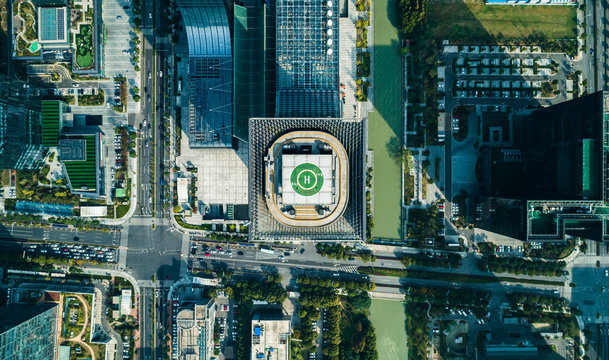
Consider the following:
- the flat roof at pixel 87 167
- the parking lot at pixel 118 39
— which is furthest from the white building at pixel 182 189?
the parking lot at pixel 118 39

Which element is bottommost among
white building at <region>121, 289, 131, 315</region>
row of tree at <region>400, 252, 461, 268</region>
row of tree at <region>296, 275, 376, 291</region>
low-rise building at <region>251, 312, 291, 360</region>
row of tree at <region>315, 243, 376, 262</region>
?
low-rise building at <region>251, 312, 291, 360</region>

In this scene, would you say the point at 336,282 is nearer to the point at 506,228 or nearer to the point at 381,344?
the point at 381,344

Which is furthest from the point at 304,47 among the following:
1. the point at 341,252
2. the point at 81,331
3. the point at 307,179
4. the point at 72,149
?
the point at 81,331

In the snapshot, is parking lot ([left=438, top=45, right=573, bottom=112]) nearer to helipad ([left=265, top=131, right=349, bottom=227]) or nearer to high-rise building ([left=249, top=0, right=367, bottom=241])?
high-rise building ([left=249, top=0, right=367, bottom=241])

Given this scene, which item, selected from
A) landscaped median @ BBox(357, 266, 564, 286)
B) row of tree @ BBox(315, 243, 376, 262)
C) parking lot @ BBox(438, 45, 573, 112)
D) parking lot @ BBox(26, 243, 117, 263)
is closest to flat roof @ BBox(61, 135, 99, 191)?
parking lot @ BBox(26, 243, 117, 263)

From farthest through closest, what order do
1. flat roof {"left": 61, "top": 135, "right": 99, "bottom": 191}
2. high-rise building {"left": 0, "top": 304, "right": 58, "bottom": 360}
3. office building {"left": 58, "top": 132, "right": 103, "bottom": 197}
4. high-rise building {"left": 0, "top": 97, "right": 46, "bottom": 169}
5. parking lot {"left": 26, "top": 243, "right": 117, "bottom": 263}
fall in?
parking lot {"left": 26, "top": 243, "right": 117, "bottom": 263} → flat roof {"left": 61, "top": 135, "right": 99, "bottom": 191} → office building {"left": 58, "top": 132, "right": 103, "bottom": 197} → high-rise building {"left": 0, "top": 97, "right": 46, "bottom": 169} → high-rise building {"left": 0, "top": 304, "right": 58, "bottom": 360}

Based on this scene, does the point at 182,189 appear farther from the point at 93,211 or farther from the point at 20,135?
the point at 20,135

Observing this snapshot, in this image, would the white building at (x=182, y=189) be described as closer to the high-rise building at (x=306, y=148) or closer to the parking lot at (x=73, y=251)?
the parking lot at (x=73, y=251)
